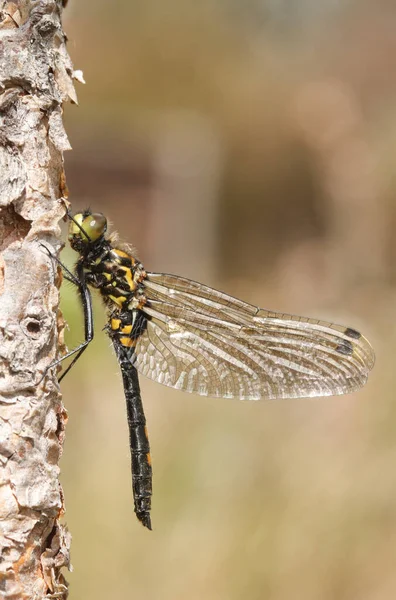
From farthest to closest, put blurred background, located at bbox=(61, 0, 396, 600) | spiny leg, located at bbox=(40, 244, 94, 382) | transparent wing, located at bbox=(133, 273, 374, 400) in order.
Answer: blurred background, located at bbox=(61, 0, 396, 600) < transparent wing, located at bbox=(133, 273, 374, 400) < spiny leg, located at bbox=(40, 244, 94, 382)

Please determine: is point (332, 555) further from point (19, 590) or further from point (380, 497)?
point (19, 590)

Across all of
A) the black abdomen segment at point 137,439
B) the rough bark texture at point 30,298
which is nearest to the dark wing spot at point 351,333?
the black abdomen segment at point 137,439

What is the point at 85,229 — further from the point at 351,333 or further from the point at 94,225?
the point at 351,333

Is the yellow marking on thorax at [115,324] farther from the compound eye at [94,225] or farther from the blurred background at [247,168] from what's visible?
the blurred background at [247,168]

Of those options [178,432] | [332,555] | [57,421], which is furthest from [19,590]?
[178,432]

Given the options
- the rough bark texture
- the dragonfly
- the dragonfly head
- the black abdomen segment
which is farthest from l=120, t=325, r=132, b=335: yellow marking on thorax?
the rough bark texture

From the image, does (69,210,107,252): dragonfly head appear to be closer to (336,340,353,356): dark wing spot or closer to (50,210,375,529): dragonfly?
(50,210,375,529): dragonfly
